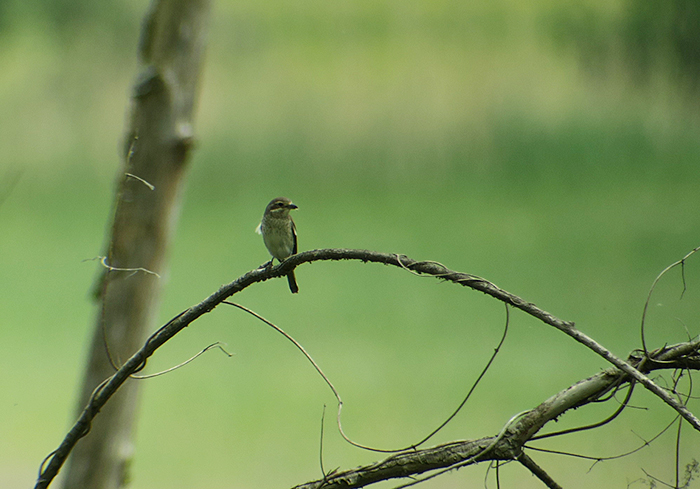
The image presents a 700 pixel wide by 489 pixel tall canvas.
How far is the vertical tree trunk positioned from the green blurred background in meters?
0.74

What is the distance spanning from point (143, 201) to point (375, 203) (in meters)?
1.08

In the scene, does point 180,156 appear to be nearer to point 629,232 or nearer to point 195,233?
point 195,233

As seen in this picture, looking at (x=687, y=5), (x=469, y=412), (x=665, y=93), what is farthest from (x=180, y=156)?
(x=687, y=5)

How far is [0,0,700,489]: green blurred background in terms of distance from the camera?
79.7 inches

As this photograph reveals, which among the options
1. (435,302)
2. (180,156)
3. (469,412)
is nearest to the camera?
(180,156)

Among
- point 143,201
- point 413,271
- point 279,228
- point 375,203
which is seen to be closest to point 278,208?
point 279,228

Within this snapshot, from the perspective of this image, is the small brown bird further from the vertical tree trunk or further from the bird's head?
the vertical tree trunk

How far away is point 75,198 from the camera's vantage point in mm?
2357

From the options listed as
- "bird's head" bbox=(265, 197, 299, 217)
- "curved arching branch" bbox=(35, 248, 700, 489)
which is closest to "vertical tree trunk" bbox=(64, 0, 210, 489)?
"bird's head" bbox=(265, 197, 299, 217)

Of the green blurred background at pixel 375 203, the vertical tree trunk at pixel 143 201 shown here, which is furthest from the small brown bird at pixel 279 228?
the green blurred background at pixel 375 203

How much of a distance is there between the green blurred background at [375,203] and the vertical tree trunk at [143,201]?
739 mm

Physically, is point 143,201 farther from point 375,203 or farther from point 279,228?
point 375,203

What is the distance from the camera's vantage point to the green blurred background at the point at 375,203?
2025 millimetres

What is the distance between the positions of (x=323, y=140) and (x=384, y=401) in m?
1.10
